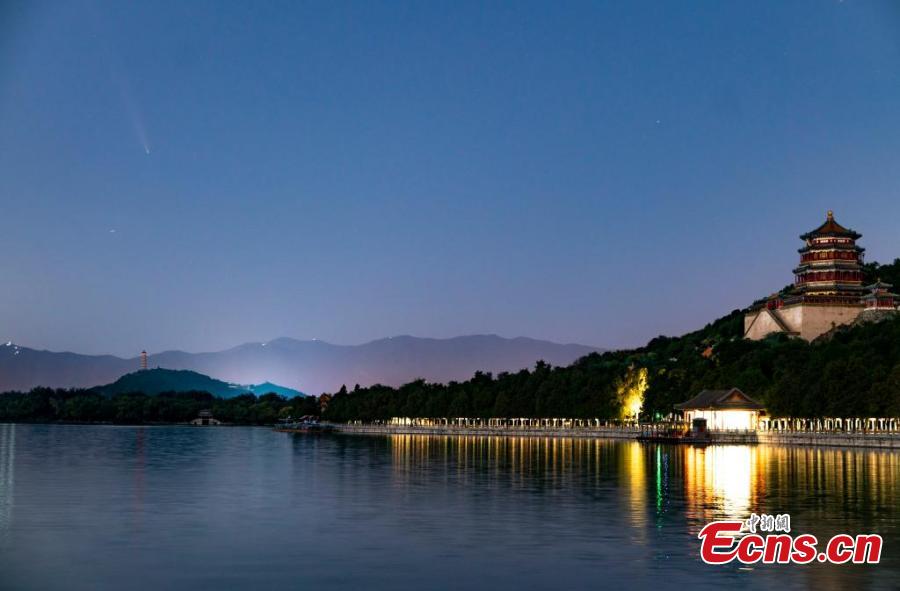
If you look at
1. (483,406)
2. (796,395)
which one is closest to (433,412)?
(483,406)

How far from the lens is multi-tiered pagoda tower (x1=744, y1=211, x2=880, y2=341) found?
131500mm

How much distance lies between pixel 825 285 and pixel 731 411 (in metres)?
40.1

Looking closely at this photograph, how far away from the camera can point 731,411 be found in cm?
10138

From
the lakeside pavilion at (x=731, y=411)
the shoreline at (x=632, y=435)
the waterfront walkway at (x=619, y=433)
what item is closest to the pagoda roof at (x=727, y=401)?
the lakeside pavilion at (x=731, y=411)

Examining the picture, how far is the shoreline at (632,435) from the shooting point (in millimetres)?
78000

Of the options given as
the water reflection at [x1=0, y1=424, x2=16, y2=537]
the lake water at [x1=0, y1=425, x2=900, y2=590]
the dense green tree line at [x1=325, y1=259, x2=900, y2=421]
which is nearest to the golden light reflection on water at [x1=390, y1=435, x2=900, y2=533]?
the lake water at [x1=0, y1=425, x2=900, y2=590]

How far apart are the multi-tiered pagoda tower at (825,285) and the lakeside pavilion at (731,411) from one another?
3289 centimetres

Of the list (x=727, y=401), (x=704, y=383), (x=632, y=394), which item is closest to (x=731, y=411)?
(x=727, y=401)

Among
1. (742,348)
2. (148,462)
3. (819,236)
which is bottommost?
(148,462)

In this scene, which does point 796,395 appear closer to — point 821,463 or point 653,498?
point 821,463

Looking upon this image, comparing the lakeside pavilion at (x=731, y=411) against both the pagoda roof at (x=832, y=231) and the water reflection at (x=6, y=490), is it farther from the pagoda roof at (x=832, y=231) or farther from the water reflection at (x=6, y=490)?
the water reflection at (x=6, y=490)

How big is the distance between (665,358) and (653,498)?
467 feet

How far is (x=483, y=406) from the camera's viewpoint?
148375 mm

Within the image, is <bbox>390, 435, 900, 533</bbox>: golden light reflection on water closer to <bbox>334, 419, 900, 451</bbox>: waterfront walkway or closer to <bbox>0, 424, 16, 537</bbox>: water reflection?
<bbox>334, 419, 900, 451</bbox>: waterfront walkway
